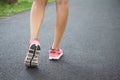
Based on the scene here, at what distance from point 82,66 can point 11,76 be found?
67 cm

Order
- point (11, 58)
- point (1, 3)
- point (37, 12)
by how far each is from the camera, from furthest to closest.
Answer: point (1, 3) < point (11, 58) < point (37, 12)

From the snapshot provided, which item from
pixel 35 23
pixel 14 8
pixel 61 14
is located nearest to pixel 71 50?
pixel 61 14

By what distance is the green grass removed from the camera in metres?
5.77

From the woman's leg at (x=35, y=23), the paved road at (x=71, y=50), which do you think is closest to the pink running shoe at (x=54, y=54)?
the paved road at (x=71, y=50)

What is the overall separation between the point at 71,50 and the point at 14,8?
3.39 m

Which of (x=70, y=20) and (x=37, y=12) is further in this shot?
(x=70, y=20)

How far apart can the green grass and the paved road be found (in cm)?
35

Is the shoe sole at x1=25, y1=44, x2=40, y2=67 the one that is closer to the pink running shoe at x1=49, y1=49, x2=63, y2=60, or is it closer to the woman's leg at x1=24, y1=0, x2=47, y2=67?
the woman's leg at x1=24, y1=0, x2=47, y2=67

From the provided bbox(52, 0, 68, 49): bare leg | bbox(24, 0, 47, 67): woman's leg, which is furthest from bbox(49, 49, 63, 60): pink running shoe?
bbox(24, 0, 47, 67): woman's leg

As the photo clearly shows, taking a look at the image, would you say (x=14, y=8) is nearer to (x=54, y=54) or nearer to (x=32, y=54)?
(x=54, y=54)

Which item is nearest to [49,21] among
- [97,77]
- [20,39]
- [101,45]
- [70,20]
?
[70,20]

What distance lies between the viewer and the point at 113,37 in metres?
4.00

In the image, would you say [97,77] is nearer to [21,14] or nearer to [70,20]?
[70,20]

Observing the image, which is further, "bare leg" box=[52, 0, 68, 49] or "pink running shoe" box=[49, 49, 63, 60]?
"pink running shoe" box=[49, 49, 63, 60]
